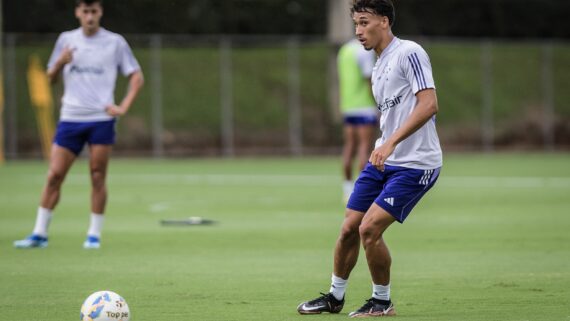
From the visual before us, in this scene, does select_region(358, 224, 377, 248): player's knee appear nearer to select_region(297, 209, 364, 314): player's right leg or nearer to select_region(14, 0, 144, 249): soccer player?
select_region(297, 209, 364, 314): player's right leg

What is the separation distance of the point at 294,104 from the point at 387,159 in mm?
27278

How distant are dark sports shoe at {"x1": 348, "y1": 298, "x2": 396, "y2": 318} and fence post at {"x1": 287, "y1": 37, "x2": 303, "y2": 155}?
26578 mm

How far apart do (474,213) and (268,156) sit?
18.5 m

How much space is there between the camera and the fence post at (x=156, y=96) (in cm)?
3409

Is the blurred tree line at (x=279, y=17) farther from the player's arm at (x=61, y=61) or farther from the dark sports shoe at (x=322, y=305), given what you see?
the dark sports shoe at (x=322, y=305)

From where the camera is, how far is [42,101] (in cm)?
3262

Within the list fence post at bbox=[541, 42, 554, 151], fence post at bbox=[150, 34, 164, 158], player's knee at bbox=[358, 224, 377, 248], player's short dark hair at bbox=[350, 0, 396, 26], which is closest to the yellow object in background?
fence post at bbox=[150, 34, 164, 158]

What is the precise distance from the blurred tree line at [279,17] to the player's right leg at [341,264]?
96.2ft

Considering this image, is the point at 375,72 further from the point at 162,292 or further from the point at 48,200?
the point at 48,200

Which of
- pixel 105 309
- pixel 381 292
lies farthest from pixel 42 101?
pixel 105 309

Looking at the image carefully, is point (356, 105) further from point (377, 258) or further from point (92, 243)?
point (377, 258)

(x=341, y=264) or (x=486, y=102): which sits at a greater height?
(x=341, y=264)

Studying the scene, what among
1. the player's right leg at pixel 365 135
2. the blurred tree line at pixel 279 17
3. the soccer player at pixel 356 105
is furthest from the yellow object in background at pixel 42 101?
the player's right leg at pixel 365 135

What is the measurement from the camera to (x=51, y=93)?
3416 cm
